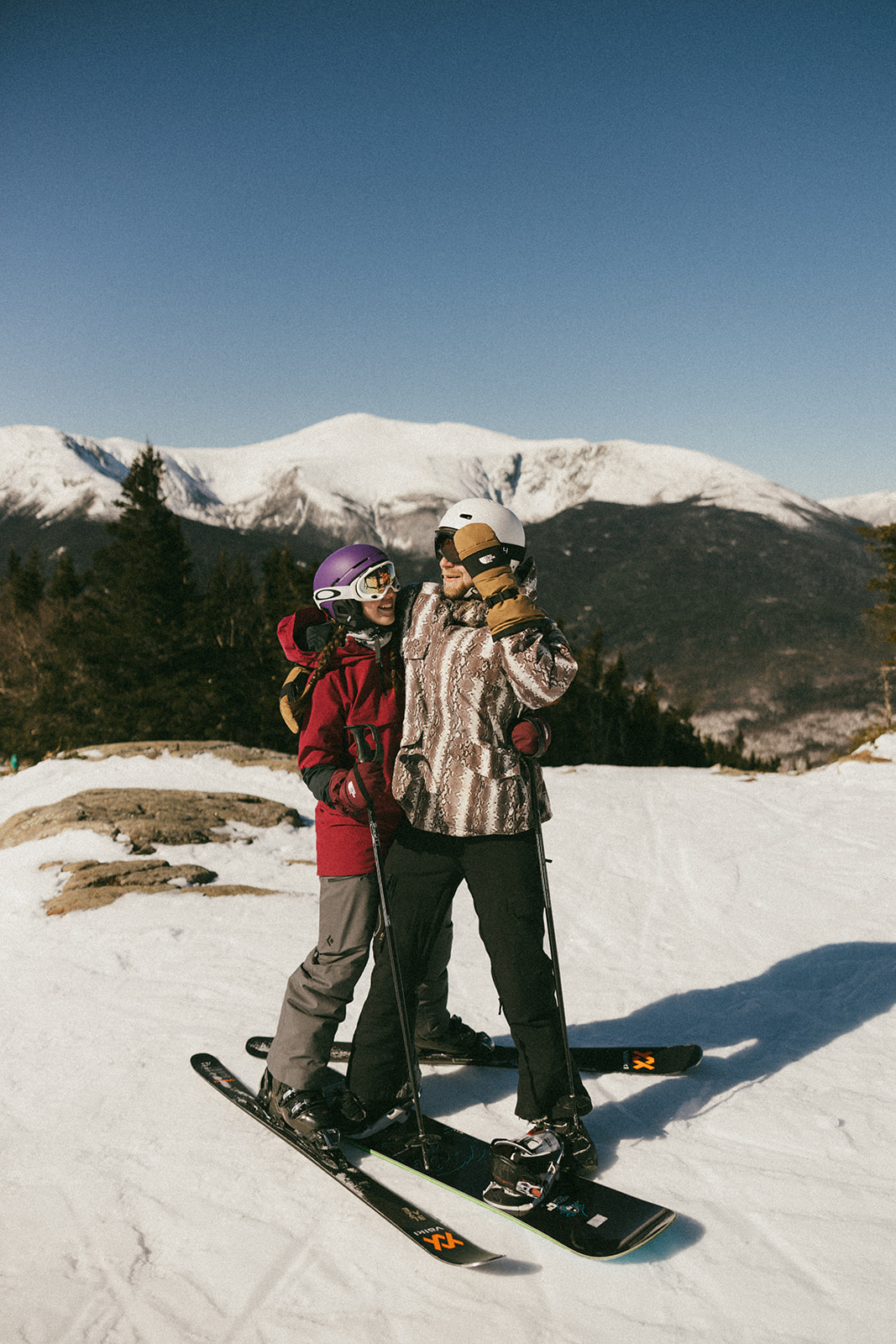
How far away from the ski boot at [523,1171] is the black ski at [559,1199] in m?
0.03

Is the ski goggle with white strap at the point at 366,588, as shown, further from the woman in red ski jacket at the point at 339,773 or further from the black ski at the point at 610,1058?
the black ski at the point at 610,1058

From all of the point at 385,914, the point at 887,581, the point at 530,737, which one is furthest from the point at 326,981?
the point at 887,581

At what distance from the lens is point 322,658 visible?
9.82ft

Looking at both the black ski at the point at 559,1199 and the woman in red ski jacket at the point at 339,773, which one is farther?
the woman in red ski jacket at the point at 339,773

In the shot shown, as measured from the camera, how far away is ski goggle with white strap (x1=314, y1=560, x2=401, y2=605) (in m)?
2.96

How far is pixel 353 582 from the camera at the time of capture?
2.96 metres

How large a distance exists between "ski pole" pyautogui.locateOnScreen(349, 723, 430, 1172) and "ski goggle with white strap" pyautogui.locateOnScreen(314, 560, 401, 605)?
1.53ft

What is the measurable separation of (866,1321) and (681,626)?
471ft

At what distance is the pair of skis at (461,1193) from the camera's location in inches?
95.2

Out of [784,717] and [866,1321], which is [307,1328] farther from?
[784,717]

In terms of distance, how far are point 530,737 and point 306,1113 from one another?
166cm

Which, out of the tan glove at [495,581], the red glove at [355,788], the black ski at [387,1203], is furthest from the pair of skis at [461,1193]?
the tan glove at [495,581]

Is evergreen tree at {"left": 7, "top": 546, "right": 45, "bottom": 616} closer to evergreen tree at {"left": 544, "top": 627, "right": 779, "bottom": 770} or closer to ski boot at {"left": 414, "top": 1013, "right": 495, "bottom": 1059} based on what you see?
evergreen tree at {"left": 544, "top": 627, "right": 779, "bottom": 770}

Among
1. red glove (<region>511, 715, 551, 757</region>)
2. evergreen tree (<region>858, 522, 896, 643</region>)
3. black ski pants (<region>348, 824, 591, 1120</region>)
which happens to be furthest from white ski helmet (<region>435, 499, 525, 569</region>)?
evergreen tree (<region>858, 522, 896, 643</region>)
